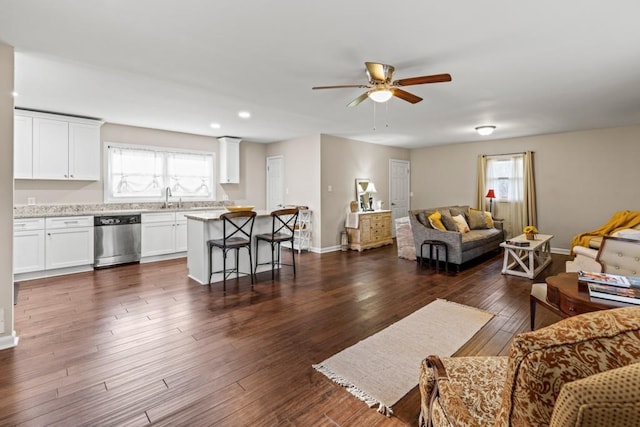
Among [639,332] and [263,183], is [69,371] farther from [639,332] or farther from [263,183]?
[263,183]

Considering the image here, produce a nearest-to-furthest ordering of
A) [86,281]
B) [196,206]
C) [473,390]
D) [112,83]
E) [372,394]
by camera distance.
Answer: [473,390]
[372,394]
[112,83]
[86,281]
[196,206]

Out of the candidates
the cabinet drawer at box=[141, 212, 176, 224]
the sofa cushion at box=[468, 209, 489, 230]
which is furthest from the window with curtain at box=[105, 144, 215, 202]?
the sofa cushion at box=[468, 209, 489, 230]

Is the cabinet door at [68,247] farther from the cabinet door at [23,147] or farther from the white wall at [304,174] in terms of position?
the white wall at [304,174]

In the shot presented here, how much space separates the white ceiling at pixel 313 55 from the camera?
212 centimetres

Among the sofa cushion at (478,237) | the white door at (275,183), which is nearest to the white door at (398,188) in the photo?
the sofa cushion at (478,237)

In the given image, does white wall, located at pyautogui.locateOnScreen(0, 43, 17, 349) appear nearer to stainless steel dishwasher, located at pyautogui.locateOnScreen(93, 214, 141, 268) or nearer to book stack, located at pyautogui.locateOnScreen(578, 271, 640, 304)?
stainless steel dishwasher, located at pyautogui.locateOnScreen(93, 214, 141, 268)

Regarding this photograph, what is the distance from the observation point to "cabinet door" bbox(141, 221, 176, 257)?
5.48m

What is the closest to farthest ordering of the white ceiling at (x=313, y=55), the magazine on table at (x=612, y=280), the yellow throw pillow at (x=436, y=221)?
the magazine on table at (x=612, y=280) < the white ceiling at (x=313, y=55) < the yellow throw pillow at (x=436, y=221)

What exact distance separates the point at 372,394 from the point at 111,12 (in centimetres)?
312

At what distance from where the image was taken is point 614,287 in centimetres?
197

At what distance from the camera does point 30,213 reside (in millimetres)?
4676

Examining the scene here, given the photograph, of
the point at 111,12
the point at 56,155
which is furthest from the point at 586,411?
the point at 56,155

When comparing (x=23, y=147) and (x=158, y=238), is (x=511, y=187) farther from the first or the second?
(x=23, y=147)

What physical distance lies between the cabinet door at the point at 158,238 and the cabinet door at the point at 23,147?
1.73m
